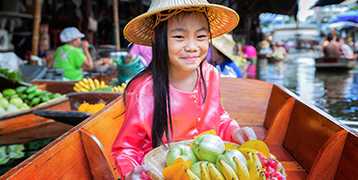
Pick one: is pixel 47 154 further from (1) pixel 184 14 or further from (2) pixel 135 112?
(1) pixel 184 14

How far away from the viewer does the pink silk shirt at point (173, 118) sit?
1774mm

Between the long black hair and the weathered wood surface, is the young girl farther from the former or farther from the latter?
the weathered wood surface

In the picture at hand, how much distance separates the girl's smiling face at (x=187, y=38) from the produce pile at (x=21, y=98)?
271 cm

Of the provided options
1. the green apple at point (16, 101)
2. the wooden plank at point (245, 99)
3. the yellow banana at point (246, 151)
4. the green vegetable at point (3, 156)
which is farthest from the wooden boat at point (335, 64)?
the yellow banana at point (246, 151)

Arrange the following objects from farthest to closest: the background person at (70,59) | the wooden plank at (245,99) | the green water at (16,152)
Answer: the background person at (70,59)
the wooden plank at (245,99)
the green water at (16,152)

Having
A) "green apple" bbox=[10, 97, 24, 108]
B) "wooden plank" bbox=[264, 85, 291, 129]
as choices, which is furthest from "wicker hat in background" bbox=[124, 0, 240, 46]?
"green apple" bbox=[10, 97, 24, 108]

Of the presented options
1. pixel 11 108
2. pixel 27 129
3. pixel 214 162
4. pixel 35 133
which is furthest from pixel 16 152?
pixel 214 162

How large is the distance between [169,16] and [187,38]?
→ 0.12 metres

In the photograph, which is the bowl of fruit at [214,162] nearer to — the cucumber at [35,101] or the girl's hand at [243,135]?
the girl's hand at [243,135]

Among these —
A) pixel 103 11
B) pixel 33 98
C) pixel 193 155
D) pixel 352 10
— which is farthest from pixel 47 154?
pixel 352 10

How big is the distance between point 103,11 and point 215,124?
11486mm

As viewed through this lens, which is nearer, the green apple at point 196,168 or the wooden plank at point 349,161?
the green apple at point 196,168

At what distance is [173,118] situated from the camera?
1.88 m

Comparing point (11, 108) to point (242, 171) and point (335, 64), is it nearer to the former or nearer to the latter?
point (242, 171)
